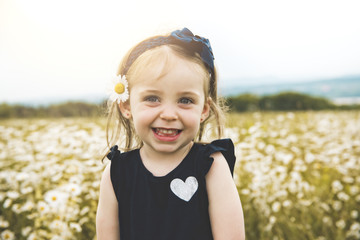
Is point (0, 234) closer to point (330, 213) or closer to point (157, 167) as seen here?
point (157, 167)

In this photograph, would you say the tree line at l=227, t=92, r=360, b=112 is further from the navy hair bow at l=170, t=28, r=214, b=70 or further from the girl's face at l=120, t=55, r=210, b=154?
the girl's face at l=120, t=55, r=210, b=154

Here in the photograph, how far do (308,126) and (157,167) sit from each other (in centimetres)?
463

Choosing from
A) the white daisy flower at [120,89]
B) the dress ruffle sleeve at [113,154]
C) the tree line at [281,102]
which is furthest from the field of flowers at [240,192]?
the tree line at [281,102]

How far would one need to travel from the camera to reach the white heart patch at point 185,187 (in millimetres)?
1481

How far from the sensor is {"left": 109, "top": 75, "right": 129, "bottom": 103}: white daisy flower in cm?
160

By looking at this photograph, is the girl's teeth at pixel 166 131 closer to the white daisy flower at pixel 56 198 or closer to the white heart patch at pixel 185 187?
the white heart patch at pixel 185 187

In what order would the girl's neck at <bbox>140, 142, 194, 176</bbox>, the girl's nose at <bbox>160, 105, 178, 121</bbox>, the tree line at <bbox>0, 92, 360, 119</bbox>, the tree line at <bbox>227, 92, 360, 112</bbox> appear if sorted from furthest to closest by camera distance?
the tree line at <bbox>227, 92, 360, 112</bbox> → the tree line at <bbox>0, 92, 360, 119</bbox> → the girl's neck at <bbox>140, 142, 194, 176</bbox> → the girl's nose at <bbox>160, 105, 178, 121</bbox>

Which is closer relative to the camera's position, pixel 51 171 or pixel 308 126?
pixel 51 171

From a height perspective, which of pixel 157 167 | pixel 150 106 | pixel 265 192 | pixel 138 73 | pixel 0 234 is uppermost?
pixel 138 73

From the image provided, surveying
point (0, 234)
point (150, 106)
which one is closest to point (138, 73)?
point (150, 106)

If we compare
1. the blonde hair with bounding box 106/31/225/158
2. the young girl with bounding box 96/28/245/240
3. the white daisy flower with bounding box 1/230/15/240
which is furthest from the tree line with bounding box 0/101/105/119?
the young girl with bounding box 96/28/245/240

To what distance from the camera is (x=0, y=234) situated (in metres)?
2.62

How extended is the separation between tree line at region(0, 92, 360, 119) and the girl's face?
7.95 meters

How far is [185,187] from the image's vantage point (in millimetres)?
1494
